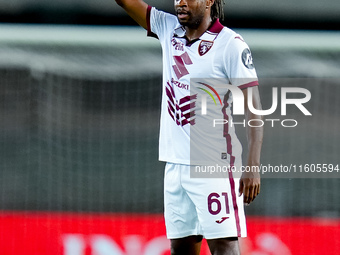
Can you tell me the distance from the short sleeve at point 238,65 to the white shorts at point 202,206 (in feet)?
1.29

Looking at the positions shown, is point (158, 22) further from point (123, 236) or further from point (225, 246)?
point (123, 236)

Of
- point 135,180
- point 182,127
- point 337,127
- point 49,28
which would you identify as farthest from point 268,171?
point 182,127

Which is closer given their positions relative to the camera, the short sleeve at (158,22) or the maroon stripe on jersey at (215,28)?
the maroon stripe on jersey at (215,28)

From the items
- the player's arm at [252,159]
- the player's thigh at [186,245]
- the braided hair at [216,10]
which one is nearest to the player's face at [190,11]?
the braided hair at [216,10]

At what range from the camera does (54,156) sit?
4.76 metres

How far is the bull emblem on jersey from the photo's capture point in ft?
9.13

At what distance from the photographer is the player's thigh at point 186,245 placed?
2.82 metres

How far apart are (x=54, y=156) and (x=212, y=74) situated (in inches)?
89.6

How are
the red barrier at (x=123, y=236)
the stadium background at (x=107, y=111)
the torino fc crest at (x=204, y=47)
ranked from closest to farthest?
the torino fc crest at (x=204, y=47) < the red barrier at (x=123, y=236) < the stadium background at (x=107, y=111)

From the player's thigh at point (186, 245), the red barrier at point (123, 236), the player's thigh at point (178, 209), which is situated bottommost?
the red barrier at point (123, 236)

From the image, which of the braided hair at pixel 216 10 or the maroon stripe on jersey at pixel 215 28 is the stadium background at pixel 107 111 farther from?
the maroon stripe on jersey at pixel 215 28

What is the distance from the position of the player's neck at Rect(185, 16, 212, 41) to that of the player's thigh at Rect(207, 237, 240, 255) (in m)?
0.82

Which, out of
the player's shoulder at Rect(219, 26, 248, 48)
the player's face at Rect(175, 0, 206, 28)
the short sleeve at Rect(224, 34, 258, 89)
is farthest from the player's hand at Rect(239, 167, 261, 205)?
the player's face at Rect(175, 0, 206, 28)

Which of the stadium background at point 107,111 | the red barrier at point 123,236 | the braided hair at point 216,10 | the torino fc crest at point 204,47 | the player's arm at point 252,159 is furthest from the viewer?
the stadium background at point 107,111
